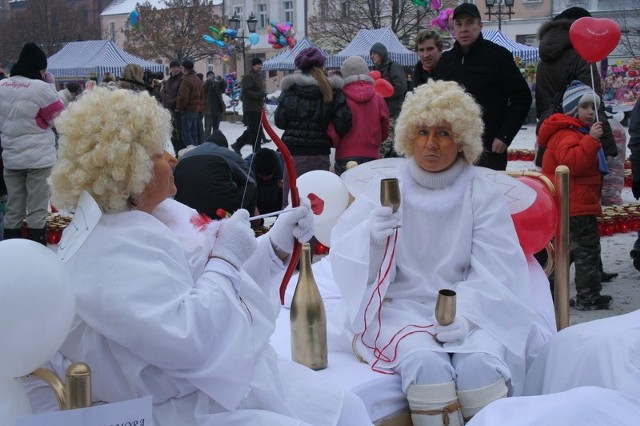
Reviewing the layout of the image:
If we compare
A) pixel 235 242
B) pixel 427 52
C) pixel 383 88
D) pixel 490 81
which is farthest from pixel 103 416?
pixel 383 88

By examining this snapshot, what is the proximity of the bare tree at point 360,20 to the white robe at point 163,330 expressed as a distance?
1105 inches

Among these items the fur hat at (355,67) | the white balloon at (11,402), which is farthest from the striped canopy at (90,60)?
→ the white balloon at (11,402)

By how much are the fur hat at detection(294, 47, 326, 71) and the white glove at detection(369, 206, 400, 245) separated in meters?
3.45

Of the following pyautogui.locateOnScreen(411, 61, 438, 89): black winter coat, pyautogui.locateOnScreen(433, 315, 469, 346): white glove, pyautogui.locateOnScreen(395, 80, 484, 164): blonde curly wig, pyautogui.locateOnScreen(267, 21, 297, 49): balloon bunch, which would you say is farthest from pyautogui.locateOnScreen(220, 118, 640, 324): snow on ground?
pyautogui.locateOnScreen(267, 21, 297, 49): balloon bunch

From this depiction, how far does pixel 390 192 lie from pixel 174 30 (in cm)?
3806

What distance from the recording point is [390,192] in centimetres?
307

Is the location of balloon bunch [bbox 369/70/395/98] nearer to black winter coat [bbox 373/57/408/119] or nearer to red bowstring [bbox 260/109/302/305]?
black winter coat [bbox 373/57/408/119]

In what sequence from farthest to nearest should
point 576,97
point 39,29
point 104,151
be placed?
point 39,29, point 576,97, point 104,151

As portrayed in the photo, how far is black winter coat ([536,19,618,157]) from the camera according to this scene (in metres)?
5.65

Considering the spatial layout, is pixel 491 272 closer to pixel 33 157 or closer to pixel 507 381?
pixel 507 381

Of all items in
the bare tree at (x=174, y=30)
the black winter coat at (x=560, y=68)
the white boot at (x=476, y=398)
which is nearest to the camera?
the white boot at (x=476, y=398)

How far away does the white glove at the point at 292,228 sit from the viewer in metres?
2.68

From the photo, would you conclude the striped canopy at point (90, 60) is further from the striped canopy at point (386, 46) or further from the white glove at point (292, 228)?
→ the white glove at point (292, 228)

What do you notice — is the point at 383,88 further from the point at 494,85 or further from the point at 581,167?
the point at 581,167
